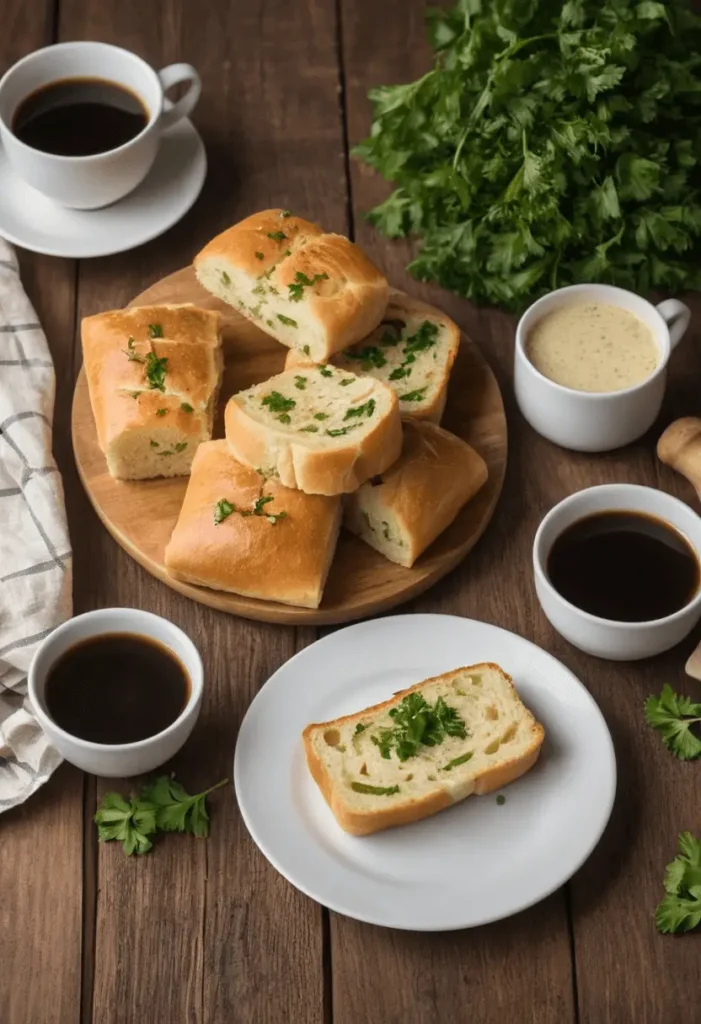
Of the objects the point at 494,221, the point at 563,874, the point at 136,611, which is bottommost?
the point at 563,874

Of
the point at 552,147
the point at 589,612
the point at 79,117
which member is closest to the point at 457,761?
the point at 589,612

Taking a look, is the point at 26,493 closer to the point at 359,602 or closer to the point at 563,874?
the point at 359,602

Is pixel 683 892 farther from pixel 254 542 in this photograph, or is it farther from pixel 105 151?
pixel 105 151

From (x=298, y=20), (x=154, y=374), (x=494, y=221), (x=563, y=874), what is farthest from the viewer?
(x=298, y=20)

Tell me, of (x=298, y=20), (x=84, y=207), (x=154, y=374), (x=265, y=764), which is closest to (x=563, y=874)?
(x=265, y=764)

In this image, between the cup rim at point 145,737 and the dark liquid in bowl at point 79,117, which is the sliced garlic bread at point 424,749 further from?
the dark liquid in bowl at point 79,117

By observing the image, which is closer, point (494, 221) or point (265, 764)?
point (265, 764)
